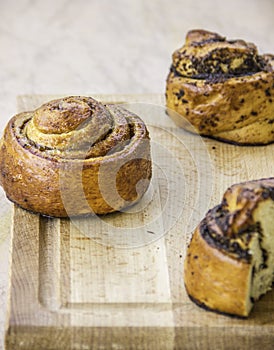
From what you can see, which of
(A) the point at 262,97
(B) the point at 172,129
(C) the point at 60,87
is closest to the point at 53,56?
(C) the point at 60,87

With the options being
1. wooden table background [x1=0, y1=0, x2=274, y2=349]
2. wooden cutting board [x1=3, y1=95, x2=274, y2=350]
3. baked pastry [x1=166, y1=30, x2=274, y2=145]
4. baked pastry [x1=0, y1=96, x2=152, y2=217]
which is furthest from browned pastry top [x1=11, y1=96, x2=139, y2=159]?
wooden table background [x1=0, y1=0, x2=274, y2=349]

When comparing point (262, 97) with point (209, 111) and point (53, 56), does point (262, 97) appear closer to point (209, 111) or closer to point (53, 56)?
point (209, 111)

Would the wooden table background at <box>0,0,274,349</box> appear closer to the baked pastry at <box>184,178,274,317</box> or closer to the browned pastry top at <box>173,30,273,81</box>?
the browned pastry top at <box>173,30,273,81</box>

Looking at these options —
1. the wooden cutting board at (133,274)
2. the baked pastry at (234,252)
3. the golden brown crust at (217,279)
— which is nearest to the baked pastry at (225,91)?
the wooden cutting board at (133,274)

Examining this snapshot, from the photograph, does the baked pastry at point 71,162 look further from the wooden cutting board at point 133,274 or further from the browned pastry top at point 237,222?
the browned pastry top at point 237,222

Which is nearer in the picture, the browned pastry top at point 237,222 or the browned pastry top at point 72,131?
the browned pastry top at point 237,222

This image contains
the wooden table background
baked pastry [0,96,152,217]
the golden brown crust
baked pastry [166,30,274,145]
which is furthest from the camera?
the wooden table background
